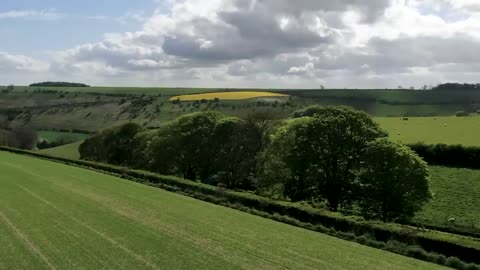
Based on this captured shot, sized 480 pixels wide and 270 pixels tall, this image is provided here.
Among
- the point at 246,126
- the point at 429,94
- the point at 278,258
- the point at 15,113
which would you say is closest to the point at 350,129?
the point at 246,126

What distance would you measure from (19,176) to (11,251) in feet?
129

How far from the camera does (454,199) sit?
61281mm

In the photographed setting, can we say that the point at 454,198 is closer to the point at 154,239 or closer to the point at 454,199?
the point at 454,199

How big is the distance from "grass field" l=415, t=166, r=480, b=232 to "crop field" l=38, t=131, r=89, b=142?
113260 millimetres

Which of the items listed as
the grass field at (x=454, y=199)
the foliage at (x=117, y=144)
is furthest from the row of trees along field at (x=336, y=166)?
the foliage at (x=117, y=144)

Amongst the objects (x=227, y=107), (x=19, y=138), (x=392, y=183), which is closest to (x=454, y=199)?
(x=392, y=183)

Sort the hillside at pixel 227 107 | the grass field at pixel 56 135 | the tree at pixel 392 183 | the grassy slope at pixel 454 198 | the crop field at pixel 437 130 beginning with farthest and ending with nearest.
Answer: the hillside at pixel 227 107
the grass field at pixel 56 135
the crop field at pixel 437 130
the grassy slope at pixel 454 198
the tree at pixel 392 183

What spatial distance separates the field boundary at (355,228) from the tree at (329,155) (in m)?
8.63

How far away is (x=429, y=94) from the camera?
190375 millimetres

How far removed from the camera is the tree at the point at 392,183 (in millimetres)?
44312

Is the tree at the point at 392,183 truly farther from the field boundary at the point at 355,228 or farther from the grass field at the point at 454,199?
the field boundary at the point at 355,228

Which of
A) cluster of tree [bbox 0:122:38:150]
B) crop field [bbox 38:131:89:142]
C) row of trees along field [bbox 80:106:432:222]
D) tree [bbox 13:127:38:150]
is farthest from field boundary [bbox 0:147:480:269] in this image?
crop field [bbox 38:131:89:142]

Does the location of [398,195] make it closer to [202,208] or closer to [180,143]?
[202,208]

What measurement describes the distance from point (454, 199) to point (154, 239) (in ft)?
153
